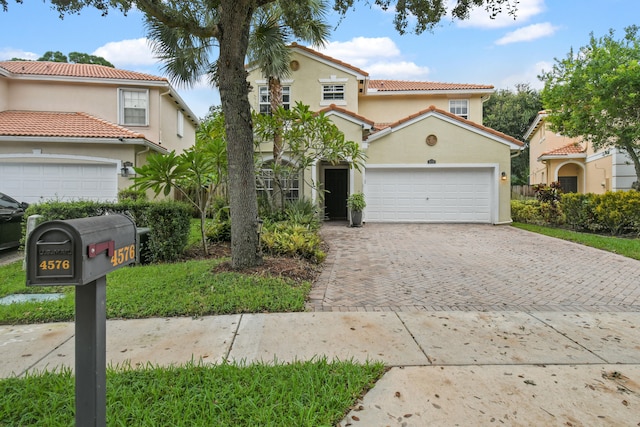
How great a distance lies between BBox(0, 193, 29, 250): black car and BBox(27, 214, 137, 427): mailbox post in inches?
342

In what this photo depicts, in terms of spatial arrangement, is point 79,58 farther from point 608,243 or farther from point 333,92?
point 608,243

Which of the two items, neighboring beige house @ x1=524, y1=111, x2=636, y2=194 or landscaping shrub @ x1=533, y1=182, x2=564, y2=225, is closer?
landscaping shrub @ x1=533, y1=182, x2=564, y2=225

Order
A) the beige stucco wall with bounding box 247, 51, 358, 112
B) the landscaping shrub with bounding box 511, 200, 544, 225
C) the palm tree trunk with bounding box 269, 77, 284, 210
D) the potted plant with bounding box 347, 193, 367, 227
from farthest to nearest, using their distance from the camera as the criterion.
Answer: the beige stucco wall with bounding box 247, 51, 358, 112 < the landscaping shrub with bounding box 511, 200, 544, 225 < the potted plant with bounding box 347, 193, 367, 227 < the palm tree trunk with bounding box 269, 77, 284, 210

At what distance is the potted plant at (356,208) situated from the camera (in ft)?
45.1

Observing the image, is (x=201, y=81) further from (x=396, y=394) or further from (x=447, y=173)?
(x=396, y=394)

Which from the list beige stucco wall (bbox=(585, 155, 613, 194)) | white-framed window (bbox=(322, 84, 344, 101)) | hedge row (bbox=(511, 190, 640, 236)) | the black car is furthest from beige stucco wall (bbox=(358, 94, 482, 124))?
the black car

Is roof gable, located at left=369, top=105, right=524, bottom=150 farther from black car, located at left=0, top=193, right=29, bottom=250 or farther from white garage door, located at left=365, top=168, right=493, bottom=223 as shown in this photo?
black car, located at left=0, top=193, right=29, bottom=250

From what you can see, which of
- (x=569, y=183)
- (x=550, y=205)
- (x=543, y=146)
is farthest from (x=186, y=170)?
(x=543, y=146)

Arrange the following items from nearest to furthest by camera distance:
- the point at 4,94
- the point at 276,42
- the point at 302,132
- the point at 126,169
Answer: the point at 302,132 → the point at 276,42 → the point at 126,169 → the point at 4,94

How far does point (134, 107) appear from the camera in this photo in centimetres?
1559

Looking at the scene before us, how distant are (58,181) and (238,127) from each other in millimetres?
10791

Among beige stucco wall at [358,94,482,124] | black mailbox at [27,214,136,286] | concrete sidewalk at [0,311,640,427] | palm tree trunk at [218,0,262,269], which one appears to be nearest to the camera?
black mailbox at [27,214,136,286]

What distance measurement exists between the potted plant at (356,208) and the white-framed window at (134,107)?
966 centimetres

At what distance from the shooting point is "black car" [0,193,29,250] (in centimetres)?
815
